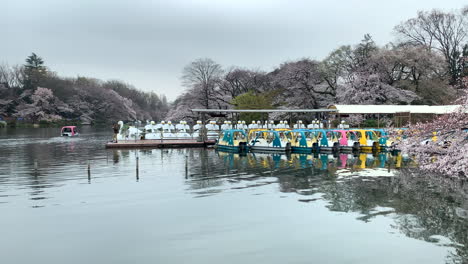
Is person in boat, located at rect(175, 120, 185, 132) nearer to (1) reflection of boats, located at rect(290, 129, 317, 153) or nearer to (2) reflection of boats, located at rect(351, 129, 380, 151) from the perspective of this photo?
(1) reflection of boats, located at rect(290, 129, 317, 153)

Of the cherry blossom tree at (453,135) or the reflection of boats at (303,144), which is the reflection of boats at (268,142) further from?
the cherry blossom tree at (453,135)

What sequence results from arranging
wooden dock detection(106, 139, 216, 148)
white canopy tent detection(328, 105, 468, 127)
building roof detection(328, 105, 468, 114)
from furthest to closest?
building roof detection(328, 105, 468, 114) → white canopy tent detection(328, 105, 468, 127) → wooden dock detection(106, 139, 216, 148)

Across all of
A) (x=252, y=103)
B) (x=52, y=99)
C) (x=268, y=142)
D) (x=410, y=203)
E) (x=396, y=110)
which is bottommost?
(x=410, y=203)

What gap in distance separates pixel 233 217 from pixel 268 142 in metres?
22.2

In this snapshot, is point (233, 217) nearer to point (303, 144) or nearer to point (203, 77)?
point (303, 144)

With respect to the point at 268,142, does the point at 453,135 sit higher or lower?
higher

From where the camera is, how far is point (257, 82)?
69.1m

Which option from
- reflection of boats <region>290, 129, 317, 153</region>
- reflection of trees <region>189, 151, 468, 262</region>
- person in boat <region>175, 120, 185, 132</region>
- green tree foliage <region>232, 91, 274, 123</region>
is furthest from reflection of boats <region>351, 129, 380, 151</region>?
green tree foliage <region>232, 91, 274, 123</region>

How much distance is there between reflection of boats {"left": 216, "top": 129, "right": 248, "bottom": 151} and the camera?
112 ft

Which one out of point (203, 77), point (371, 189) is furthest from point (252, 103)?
point (371, 189)

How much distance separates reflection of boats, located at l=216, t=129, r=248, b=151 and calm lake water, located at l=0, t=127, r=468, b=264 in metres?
12.3

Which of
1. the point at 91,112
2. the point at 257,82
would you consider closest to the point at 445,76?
the point at 257,82

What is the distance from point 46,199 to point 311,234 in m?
9.95

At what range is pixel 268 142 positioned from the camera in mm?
34188
